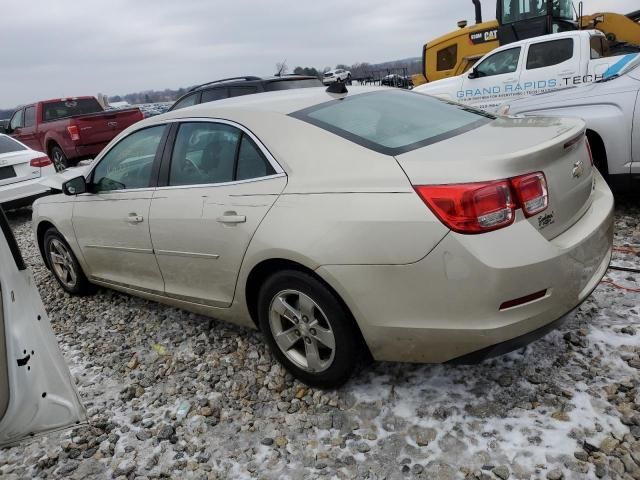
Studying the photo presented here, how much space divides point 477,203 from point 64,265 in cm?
375

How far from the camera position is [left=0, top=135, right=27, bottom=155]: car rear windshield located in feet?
26.2

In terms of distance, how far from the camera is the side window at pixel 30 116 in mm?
11703

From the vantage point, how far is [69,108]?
1197cm

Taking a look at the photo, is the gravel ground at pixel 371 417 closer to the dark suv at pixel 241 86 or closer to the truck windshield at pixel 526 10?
the dark suv at pixel 241 86

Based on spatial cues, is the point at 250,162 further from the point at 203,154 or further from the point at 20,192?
the point at 20,192

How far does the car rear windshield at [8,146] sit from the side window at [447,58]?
1013cm

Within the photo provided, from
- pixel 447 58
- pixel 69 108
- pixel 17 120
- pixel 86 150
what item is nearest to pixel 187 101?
pixel 86 150

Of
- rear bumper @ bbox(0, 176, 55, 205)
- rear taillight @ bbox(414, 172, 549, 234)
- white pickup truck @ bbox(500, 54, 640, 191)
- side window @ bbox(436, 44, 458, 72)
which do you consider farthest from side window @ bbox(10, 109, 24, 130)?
rear taillight @ bbox(414, 172, 549, 234)

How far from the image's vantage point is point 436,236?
2105 millimetres

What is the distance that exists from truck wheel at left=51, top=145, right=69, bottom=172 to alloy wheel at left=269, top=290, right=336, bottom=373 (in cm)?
978

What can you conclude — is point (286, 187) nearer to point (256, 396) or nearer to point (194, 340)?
point (256, 396)

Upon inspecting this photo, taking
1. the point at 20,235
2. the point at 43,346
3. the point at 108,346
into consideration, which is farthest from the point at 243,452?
the point at 20,235

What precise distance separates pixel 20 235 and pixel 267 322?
19.5 ft

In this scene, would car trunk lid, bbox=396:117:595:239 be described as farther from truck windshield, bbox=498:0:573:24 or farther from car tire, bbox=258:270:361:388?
truck windshield, bbox=498:0:573:24
